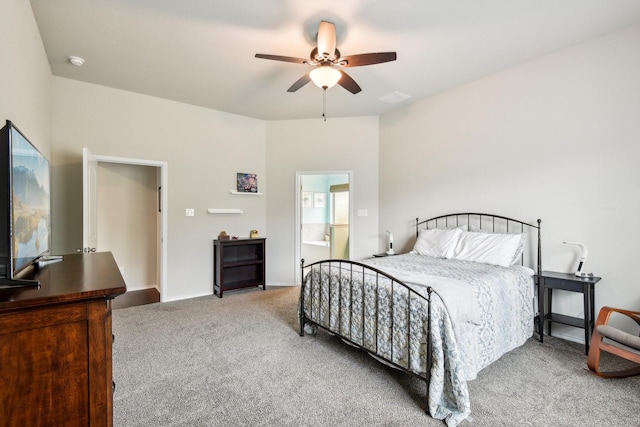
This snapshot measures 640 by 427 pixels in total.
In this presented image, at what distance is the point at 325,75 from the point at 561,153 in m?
2.51

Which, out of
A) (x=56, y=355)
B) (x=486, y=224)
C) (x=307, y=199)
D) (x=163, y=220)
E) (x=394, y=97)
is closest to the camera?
(x=56, y=355)

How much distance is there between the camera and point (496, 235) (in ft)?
10.9

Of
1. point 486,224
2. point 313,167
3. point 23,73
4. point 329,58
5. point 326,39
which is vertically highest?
point 326,39

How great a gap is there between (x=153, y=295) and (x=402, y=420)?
13.7ft

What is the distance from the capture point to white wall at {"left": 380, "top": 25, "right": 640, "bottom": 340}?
9.01 feet

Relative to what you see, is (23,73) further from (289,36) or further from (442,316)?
(442,316)

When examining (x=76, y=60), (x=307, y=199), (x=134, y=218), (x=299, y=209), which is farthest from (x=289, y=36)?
(x=307, y=199)

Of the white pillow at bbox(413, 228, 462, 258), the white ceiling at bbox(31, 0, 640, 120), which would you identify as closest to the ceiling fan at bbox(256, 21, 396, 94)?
the white ceiling at bbox(31, 0, 640, 120)

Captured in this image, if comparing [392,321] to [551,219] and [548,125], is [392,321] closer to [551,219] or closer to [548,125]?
[551,219]

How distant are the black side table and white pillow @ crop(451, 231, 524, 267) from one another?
0.31 m

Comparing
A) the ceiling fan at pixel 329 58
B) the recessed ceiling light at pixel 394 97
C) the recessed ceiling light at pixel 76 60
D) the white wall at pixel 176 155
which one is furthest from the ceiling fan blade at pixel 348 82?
the recessed ceiling light at pixel 76 60

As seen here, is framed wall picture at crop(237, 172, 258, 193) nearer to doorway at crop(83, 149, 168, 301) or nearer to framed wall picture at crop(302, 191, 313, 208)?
doorway at crop(83, 149, 168, 301)

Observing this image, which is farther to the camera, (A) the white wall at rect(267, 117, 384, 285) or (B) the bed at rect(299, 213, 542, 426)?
(A) the white wall at rect(267, 117, 384, 285)

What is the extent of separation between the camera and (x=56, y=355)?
1052mm
